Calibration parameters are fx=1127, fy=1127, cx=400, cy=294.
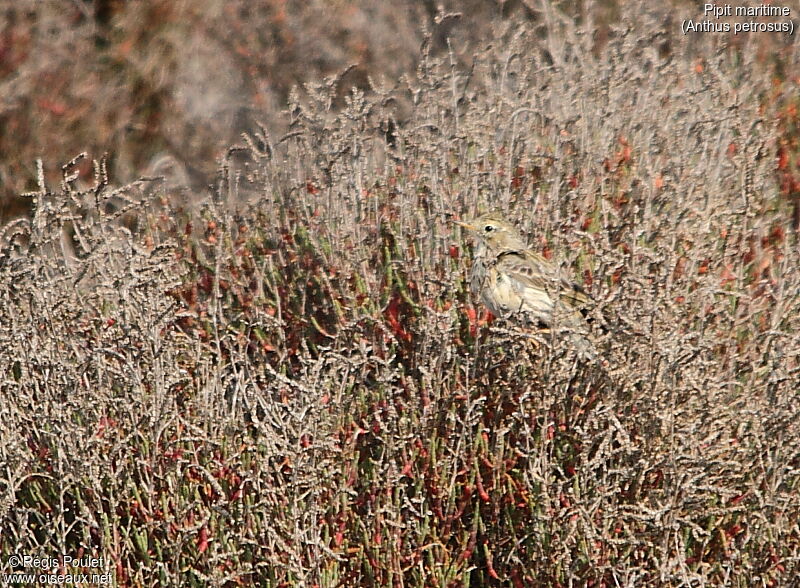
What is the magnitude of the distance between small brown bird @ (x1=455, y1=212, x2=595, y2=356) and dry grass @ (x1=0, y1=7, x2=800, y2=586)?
0.16m

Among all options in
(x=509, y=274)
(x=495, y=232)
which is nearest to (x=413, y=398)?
(x=509, y=274)

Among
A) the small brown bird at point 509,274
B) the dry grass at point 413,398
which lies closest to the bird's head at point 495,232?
the small brown bird at point 509,274

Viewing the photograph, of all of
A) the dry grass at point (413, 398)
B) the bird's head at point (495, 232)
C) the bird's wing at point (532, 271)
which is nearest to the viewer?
the dry grass at point (413, 398)

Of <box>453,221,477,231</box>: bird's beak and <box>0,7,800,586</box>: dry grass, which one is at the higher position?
<box>453,221,477,231</box>: bird's beak

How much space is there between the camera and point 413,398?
4449 mm

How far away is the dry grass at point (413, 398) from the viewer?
4102 millimetres

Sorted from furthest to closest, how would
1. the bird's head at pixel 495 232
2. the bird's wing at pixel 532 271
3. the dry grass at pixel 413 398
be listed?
the bird's head at pixel 495 232
the bird's wing at pixel 532 271
the dry grass at pixel 413 398

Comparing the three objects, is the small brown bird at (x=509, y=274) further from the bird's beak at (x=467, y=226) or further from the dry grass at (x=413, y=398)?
the dry grass at (x=413, y=398)

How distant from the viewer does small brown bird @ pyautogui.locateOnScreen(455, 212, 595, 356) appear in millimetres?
4789

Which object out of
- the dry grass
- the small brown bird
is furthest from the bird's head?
the dry grass

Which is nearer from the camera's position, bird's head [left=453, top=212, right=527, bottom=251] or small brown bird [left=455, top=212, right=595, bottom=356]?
small brown bird [left=455, top=212, right=595, bottom=356]

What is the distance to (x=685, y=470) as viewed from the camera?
3967 millimetres

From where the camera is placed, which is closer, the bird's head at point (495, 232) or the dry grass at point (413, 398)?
the dry grass at point (413, 398)

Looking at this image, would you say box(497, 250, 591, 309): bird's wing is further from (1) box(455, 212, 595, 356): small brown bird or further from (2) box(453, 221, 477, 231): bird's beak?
(2) box(453, 221, 477, 231): bird's beak
